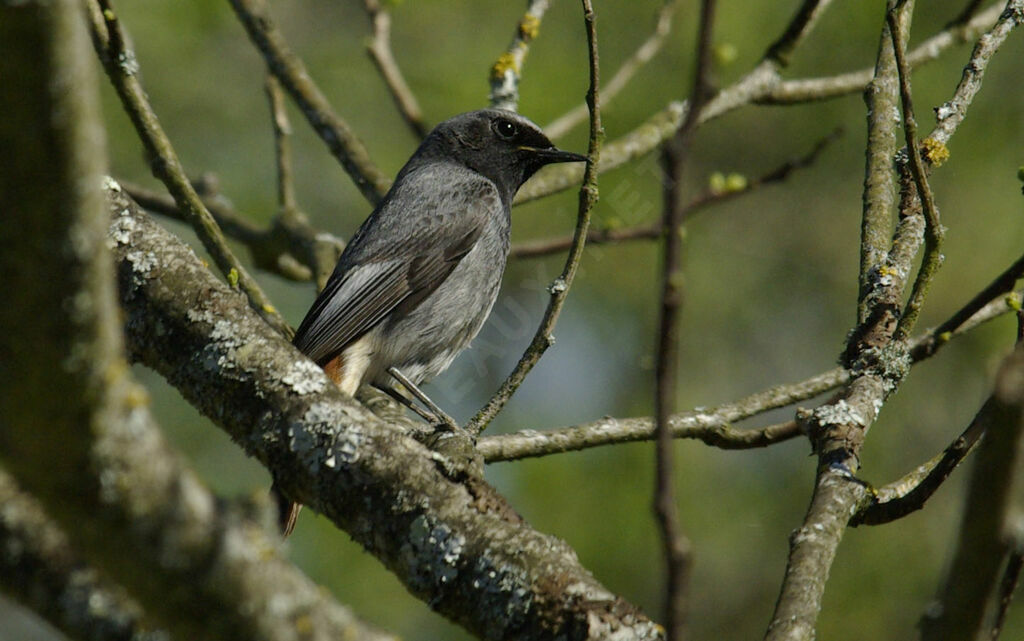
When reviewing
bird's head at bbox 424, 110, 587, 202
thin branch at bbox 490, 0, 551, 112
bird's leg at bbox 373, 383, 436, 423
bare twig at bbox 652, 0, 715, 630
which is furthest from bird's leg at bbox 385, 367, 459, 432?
bare twig at bbox 652, 0, 715, 630

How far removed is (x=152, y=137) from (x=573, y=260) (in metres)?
1.80

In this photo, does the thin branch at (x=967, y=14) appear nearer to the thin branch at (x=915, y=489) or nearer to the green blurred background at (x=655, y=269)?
the green blurred background at (x=655, y=269)

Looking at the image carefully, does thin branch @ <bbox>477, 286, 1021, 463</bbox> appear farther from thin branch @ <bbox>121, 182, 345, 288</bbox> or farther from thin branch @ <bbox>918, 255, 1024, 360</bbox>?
thin branch @ <bbox>121, 182, 345, 288</bbox>

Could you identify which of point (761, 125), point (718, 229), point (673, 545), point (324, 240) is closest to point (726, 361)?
point (718, 229)

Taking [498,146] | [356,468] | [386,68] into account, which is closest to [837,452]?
[356,468]

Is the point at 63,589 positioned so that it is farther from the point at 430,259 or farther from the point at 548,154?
the point at 548,154

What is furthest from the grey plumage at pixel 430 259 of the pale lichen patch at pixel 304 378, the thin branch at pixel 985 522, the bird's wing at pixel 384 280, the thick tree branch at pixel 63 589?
the thin branch at pixel 985 522

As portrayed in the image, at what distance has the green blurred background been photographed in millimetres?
6844

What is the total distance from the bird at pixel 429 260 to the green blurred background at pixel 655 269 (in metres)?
1.26

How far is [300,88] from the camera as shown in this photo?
5145 mm

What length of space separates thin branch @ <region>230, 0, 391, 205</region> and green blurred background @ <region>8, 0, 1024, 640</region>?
2173 millimetres

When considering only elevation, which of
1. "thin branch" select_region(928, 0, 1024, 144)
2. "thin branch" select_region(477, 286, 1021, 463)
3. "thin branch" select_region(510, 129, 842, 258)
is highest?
"thin branch" select_region(510, 129, 842, 258)

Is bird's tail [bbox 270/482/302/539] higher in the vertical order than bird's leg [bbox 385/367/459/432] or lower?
lower

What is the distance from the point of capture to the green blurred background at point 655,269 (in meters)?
6.84
